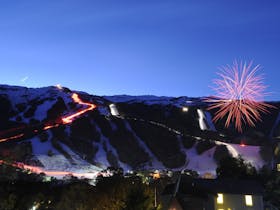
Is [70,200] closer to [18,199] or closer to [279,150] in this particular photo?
[18,199]

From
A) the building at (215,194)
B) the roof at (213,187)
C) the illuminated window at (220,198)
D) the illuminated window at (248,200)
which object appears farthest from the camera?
the illuminated window at (248,200)

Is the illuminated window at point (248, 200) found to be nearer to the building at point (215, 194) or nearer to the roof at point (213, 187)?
the building at point (215, 194)

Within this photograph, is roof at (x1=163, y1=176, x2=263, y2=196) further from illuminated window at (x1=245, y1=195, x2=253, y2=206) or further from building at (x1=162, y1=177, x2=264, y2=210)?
illuminated window at (x1=245, y1=195, x2=253, y2=206)

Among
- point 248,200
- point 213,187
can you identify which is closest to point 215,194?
point 213,187

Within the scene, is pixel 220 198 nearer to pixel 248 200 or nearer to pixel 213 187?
pixel 213 187

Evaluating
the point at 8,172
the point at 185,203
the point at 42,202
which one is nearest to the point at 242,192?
the point at 185,203

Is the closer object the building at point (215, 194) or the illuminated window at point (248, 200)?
the building at point (215, 194)

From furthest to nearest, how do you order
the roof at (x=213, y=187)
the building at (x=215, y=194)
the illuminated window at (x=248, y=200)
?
1. the illuminated window at (x=248, y=200)
2. the roof at (x=213, y=187)
3. the building at (x=215, y=194)

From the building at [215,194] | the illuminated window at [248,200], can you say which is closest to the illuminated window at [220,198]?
the building at [215,194]
